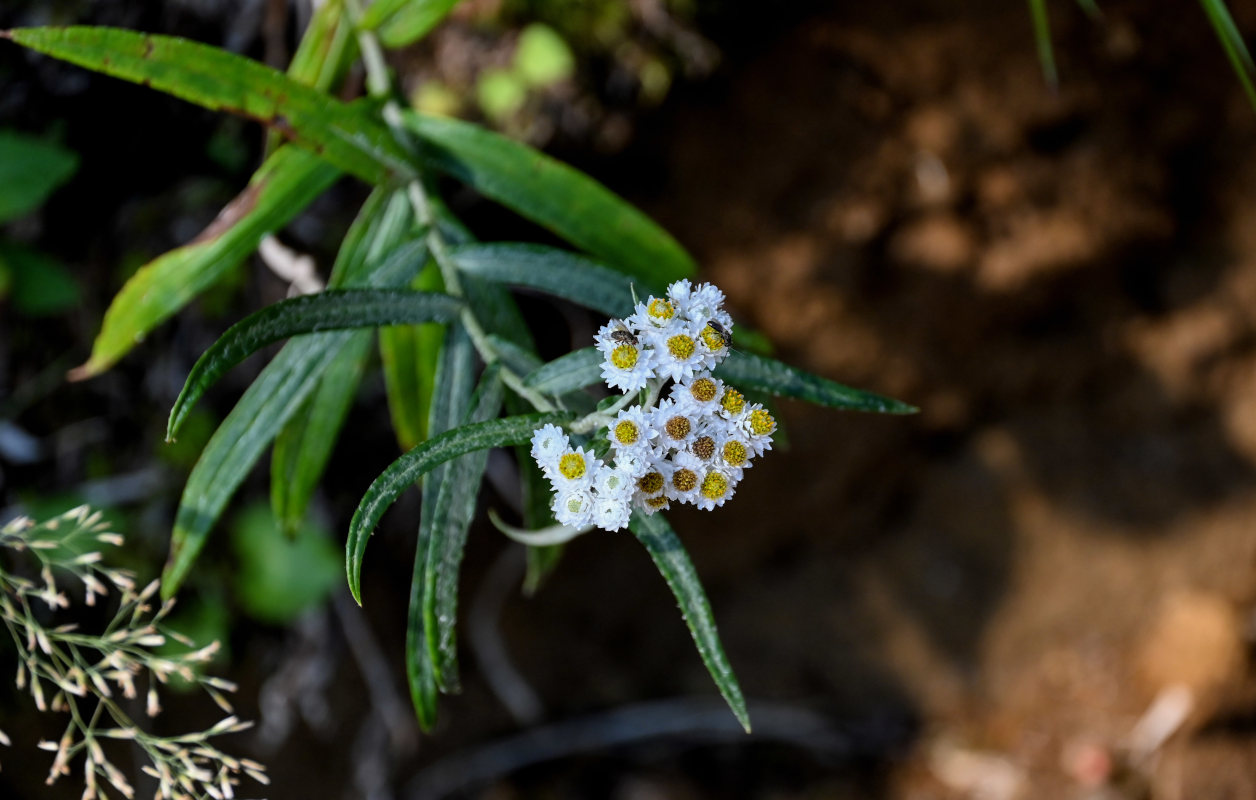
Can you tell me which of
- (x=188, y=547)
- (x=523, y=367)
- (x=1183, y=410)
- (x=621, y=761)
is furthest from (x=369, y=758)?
(x=1183, y=410)

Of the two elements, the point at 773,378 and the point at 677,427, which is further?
the point at 773,378

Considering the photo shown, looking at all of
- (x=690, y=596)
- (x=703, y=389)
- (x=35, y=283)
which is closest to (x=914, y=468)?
(x=690, y=596)

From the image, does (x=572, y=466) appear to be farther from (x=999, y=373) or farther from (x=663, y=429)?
(x=999, y=373)

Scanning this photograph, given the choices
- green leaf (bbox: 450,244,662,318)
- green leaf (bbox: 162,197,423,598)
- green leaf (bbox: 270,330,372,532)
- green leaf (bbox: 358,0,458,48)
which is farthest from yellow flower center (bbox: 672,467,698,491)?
green leaf (bbox: 358,0,458,48)

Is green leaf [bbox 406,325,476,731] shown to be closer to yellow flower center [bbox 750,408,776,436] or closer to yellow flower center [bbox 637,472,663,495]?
yellow flower center [bbox 637,472,663,495]

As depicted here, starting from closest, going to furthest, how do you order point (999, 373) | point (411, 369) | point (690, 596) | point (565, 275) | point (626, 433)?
point (626, 433)
point (690, 596)
point (565, 275)
point (411, 369)
point (999, 373)

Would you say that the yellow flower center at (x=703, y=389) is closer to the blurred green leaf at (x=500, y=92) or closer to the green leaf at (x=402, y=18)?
the green leaf at (x=402, y=18)

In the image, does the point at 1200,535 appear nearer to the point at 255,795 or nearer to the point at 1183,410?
the point at 1183,410
